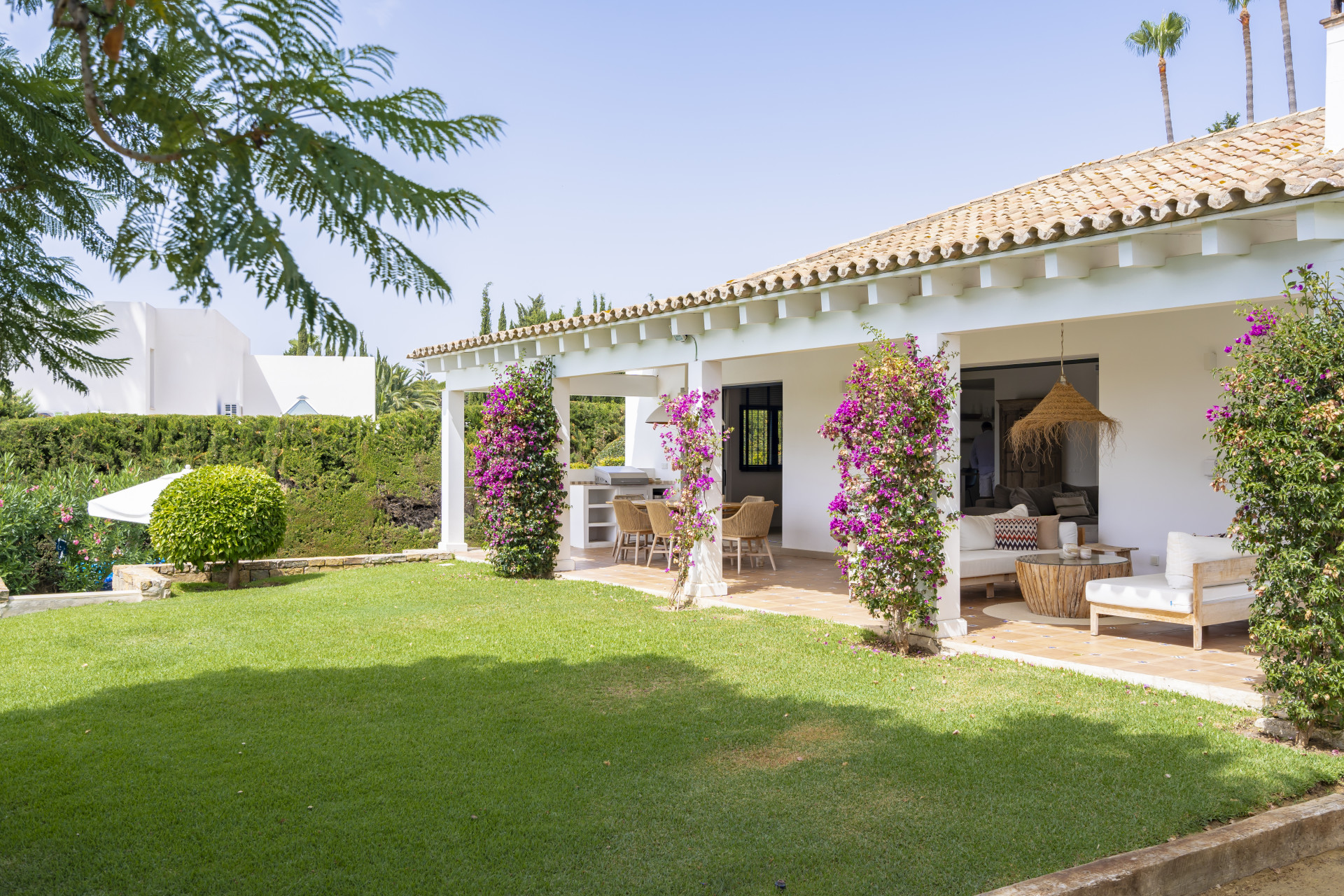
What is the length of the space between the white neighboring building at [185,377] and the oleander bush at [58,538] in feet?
36.3

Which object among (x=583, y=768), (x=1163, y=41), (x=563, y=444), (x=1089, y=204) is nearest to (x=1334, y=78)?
(x=1089, y=204)

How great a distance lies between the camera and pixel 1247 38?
1163 inches

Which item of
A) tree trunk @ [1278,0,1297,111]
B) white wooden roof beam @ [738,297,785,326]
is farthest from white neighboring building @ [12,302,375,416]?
tree trunk @ [1278,0,1297,111]

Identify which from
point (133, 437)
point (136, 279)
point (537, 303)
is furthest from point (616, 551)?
point (537, 303)

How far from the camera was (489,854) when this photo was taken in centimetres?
379

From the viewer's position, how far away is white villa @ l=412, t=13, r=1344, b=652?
5914mm

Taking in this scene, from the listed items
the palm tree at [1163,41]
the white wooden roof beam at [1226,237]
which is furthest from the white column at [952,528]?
the palm tree at [1163,41]

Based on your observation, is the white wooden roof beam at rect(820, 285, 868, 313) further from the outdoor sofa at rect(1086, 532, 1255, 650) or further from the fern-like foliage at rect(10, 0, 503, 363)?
the fern-like foliage at rect(10, 0, 503, 363)

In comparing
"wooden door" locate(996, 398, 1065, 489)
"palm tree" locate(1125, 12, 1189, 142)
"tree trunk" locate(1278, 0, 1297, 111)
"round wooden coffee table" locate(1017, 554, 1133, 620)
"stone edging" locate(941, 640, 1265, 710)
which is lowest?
"stone edging" locate(941, 640, 1265, 710)

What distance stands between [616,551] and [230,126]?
1204cm

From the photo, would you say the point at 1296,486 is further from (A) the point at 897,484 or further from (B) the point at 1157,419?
(B) the point at 1157,419

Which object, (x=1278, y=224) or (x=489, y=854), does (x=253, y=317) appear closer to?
(x=489, y=854)

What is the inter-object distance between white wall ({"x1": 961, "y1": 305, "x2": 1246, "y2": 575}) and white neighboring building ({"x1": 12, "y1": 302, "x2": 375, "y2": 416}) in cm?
1797

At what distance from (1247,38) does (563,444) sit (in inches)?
1122
